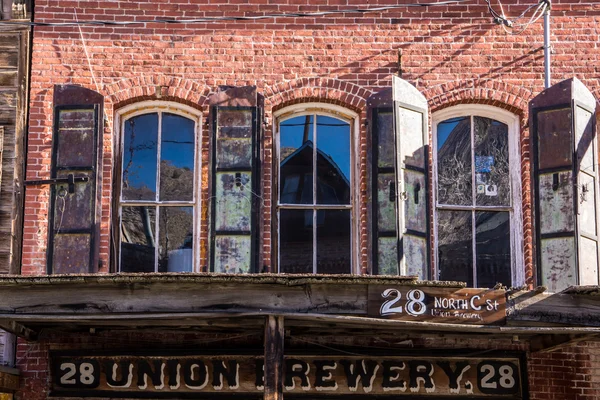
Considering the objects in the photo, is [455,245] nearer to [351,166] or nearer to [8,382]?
[351,166]

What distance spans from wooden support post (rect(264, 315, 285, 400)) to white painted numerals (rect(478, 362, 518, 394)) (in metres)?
2.71

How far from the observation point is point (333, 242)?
12570 millimetres

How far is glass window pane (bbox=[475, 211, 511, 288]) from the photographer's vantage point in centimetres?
1257

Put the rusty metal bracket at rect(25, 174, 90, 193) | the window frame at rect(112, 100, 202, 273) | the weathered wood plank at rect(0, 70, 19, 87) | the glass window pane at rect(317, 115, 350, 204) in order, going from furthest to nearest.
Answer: the glass window pane at rect(317, 115, 350, 204), the weathered wood plank at rect(0, 70, 19, 87), the window frame at rect(112, 100, 202, 273), the rusty metal bracket at rect(25, 174, 90, 193)

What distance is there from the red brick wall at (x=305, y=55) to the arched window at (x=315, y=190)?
28 cm

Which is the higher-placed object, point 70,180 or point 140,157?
point 140,157

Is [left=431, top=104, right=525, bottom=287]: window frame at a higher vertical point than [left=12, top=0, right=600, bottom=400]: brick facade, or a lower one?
lower

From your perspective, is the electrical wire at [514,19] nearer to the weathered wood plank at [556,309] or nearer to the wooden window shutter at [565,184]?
the wooden window shutter at [565,184]

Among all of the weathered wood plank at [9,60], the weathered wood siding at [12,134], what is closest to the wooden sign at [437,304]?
the weathered wood siding at [12,134]

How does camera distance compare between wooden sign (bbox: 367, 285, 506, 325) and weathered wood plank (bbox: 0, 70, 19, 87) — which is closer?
wooden sign (bbox: 367, 285, 506, 325)

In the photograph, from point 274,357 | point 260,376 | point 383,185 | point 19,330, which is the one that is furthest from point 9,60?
point 274,357

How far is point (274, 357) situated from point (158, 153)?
3.65m

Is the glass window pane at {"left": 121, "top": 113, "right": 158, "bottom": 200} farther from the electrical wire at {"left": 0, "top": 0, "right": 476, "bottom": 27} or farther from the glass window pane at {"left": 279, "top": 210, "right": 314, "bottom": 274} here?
the glass window pane at {"left": 279, "top": 210, "right": 314, "bottom": 274}

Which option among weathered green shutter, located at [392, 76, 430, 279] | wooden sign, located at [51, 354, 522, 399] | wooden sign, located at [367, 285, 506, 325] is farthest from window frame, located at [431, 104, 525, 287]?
wooden sign, located at [367, 285, 506, 325]
